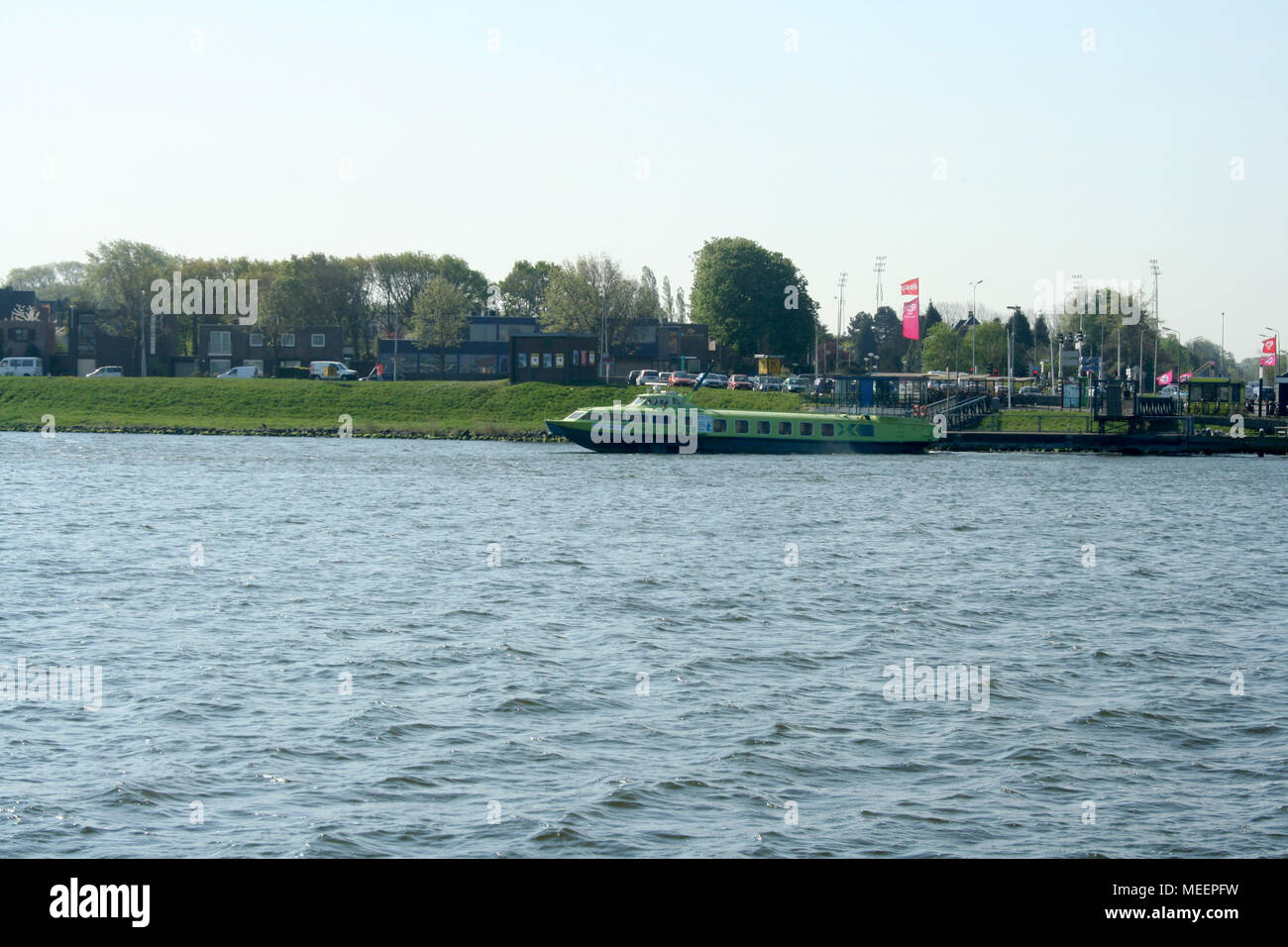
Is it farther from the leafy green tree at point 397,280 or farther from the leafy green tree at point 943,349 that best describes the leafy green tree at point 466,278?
the leafy green tree at point 943,349

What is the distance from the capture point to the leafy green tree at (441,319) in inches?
5930

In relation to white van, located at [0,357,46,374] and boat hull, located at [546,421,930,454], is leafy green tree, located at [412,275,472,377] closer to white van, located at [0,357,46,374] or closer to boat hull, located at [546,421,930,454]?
white van, located at [0,357,46,374]

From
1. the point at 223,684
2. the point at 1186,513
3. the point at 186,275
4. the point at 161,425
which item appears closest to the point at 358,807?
the point at 223,684

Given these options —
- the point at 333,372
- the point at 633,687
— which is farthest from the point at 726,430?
the point at 633,687

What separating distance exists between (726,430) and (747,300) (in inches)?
2950

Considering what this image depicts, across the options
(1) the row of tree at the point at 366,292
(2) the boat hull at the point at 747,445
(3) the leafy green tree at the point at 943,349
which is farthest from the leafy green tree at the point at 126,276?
(3) the leafy green tree at the point at 943,349

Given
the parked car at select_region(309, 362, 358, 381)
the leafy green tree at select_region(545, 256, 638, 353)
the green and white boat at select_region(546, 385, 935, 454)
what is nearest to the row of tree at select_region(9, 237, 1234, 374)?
the leafy green tree at select_region(545, 256, 638, 353)

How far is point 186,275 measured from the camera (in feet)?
536

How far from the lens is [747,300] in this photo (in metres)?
159

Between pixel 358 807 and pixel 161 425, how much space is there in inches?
3792

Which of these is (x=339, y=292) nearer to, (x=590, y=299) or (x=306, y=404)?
(x=590, y=299)

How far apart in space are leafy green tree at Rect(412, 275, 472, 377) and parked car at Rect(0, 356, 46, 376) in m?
A: 39.8
